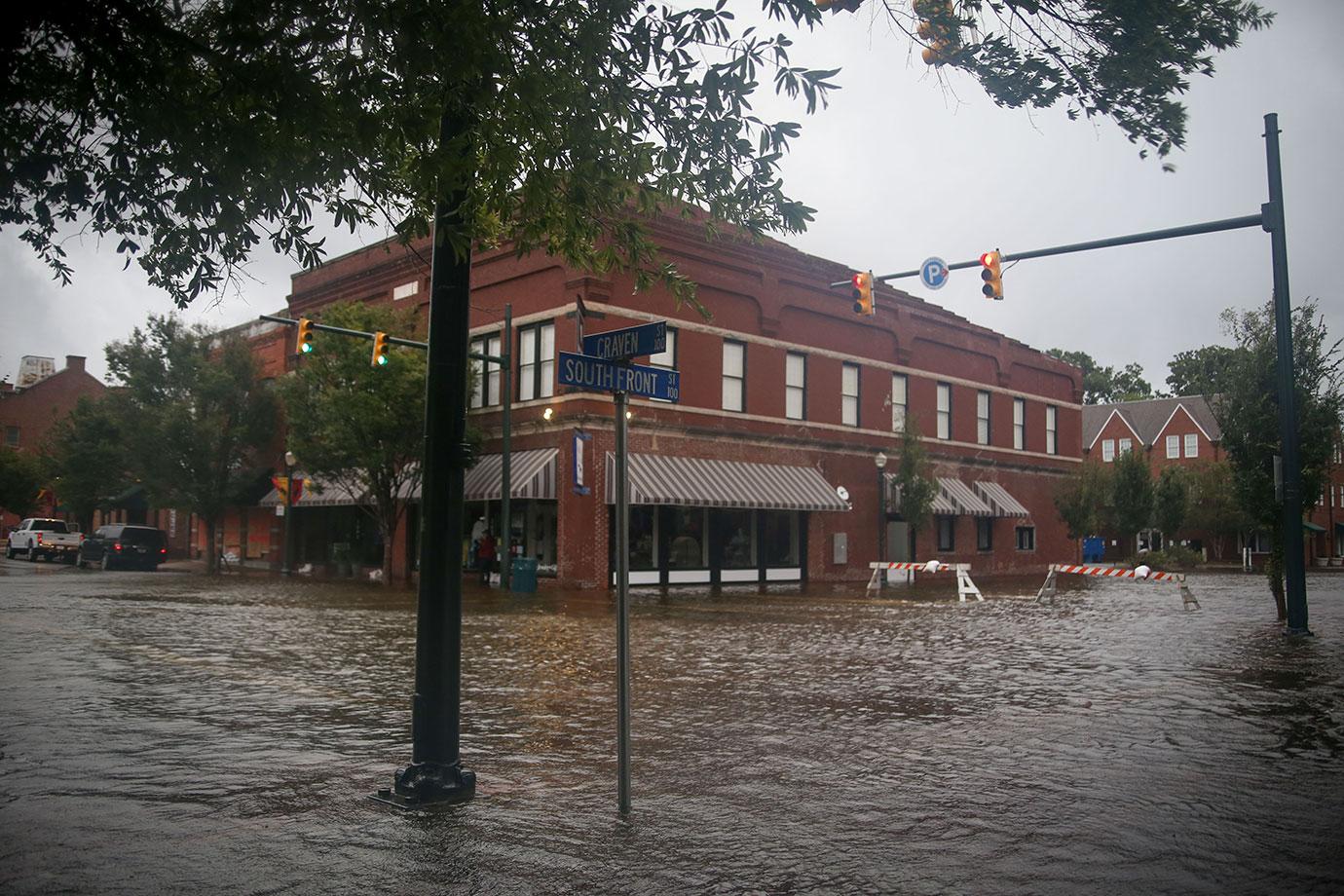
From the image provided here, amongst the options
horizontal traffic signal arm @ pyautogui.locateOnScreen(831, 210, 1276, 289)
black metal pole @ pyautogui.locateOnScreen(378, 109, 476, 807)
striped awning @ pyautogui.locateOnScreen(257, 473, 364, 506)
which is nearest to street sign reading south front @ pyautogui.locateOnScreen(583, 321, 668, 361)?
black metal pole @ pyautogui.locateOnScreen(378, 109, 476, 807)

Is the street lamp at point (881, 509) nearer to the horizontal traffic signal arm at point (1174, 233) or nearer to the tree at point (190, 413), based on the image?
the horizontal traffic signal arm at point (1174, 233)

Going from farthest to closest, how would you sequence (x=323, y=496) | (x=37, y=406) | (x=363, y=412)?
1. (x=37, y=406)
2. (x=323, y=496)
3. (x=363, y=412)

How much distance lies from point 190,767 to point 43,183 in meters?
4.06

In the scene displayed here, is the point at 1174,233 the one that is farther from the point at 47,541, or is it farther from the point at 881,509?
the point at 47,541

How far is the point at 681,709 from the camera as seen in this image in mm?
9430

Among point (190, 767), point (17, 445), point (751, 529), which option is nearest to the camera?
point (190, 767)

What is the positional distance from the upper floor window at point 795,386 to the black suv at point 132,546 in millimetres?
24786

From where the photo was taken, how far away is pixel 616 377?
638 cm

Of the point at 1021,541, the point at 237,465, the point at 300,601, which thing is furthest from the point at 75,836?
the point at 1021,541

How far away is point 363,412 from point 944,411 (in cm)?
2197

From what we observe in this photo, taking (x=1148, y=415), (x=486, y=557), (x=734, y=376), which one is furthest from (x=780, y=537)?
(x=1148, y=415)

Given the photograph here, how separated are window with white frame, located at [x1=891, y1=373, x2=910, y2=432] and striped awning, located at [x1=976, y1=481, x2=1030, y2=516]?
5.27 m

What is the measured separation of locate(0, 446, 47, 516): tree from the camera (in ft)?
204

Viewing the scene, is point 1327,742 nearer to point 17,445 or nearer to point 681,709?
point 681,709
